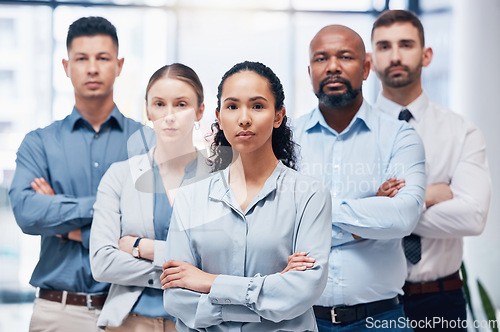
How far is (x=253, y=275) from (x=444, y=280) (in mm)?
1363

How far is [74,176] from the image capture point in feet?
7.88

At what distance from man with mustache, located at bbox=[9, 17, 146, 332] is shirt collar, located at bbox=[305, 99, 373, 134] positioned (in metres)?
0.71

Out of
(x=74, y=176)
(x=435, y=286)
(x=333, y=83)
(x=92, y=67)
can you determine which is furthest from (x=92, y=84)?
(x=435, y=286)

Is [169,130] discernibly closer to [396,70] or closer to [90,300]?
[90,300]

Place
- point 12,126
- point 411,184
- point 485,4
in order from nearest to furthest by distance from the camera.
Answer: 1. point 411,184
2. point 12,126
3. point 485,4

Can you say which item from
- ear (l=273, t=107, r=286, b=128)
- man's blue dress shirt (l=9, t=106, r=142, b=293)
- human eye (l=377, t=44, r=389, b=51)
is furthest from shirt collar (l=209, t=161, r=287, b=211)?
human eye (l=377, t=44, r=389, b=51)

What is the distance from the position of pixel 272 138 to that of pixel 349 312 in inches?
34.0

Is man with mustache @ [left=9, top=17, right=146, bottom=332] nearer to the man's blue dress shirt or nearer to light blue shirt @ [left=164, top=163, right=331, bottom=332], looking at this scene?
the man's blue dress shirt

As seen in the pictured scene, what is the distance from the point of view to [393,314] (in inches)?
93.2

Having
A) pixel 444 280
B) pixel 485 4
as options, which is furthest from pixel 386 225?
pixel 485 4

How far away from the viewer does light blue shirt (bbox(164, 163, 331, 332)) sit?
1.71m

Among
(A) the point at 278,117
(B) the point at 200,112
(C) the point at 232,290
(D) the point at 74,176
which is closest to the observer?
(C) the point at 232,290

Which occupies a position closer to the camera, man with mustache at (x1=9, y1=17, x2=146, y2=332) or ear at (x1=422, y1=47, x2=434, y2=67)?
man with mustache at (x1=9, y1=17, x2=146, y2=332)

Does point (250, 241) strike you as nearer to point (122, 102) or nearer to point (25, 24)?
point (122, 102)
